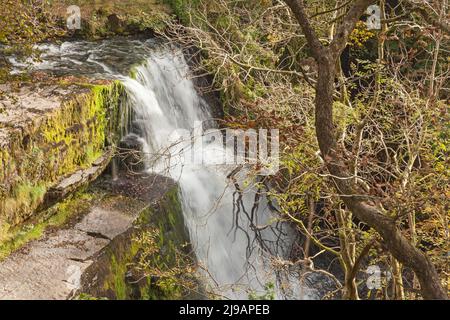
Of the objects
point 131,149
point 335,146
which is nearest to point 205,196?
point 131,149

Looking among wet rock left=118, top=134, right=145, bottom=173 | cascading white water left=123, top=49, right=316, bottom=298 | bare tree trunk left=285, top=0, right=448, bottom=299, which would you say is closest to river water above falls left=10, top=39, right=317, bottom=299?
cascading white water left=123, top=49, right=316, bottom=298

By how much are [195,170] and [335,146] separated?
212 inches

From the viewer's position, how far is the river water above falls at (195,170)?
8.97 m

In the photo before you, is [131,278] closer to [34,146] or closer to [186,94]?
[34,146]

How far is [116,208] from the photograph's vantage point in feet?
24.0

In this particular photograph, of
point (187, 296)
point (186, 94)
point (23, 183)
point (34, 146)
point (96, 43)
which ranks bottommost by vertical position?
point (187, 296)

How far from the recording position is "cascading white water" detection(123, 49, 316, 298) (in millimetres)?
8945

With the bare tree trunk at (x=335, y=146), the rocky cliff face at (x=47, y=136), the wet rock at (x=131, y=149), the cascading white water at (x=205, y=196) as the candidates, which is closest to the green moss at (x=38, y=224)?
the rocky cliff face at (x=47, y=136)

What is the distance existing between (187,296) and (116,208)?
5.38ft

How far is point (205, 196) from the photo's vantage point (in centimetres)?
950

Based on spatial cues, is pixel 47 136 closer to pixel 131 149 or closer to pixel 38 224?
pixel 38 224

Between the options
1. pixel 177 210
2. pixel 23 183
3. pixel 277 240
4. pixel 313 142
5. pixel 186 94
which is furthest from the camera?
pixel 186 94
